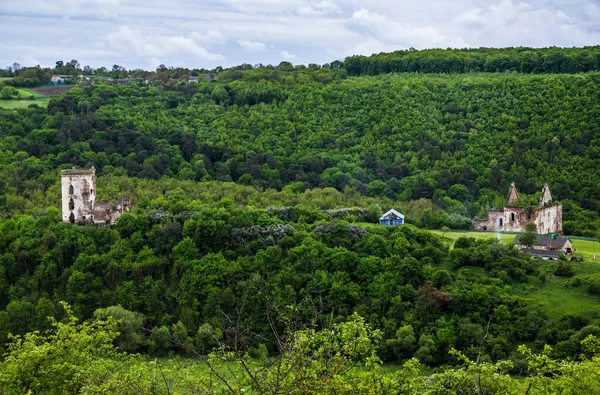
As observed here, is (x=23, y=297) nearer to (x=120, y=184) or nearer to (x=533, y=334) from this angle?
(x=120, y=184)

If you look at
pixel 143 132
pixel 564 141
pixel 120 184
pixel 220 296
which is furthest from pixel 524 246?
pixel 143 132

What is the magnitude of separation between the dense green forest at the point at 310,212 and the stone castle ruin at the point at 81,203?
1.07 metres

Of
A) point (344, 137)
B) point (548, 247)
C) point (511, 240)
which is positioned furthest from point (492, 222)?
point (344, 137)

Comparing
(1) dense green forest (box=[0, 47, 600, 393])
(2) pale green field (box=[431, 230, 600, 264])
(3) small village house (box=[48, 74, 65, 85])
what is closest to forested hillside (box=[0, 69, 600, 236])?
(1) dense green forest (box=[0, 47, 600, 393])

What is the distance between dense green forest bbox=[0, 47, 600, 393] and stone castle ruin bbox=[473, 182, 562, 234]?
1749 mm

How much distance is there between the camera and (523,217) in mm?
50344

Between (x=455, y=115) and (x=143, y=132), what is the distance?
1154 inches

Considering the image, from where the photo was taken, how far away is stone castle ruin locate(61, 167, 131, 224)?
50.3 m

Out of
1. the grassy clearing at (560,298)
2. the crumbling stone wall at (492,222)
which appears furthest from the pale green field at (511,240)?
the grassy clearing at (560,298)

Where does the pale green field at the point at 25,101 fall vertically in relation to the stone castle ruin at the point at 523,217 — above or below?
above

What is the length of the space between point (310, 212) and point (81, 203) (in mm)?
14135

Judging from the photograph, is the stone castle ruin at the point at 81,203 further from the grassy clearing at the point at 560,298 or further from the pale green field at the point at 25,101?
the pale green field at the point at 25,101

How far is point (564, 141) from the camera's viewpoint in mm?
68938

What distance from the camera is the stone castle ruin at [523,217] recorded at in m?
50.2
